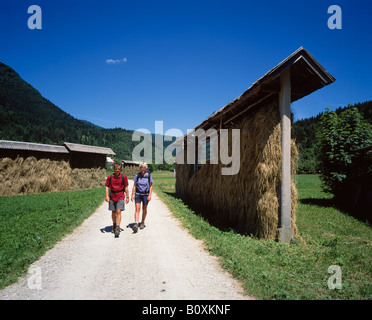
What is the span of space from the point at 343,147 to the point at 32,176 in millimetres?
20078

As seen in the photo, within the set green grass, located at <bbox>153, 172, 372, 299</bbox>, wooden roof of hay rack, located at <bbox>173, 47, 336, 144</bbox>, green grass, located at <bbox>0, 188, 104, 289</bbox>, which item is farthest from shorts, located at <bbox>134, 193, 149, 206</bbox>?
wooden roof of hay rack, located at <bbox>173, 47, 336, 144</bbox>

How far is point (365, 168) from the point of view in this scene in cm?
845

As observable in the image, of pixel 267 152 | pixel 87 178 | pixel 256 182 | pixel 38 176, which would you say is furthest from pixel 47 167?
pixel 267 152

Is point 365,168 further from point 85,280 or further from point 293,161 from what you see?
point 85,280

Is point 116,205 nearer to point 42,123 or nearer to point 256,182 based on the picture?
point 256,182

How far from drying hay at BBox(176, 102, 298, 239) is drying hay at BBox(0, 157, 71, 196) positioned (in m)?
14.7

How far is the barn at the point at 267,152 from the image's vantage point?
5012 millimetres

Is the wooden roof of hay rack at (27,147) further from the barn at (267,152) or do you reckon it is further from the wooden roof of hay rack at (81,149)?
the barn at (267,152)

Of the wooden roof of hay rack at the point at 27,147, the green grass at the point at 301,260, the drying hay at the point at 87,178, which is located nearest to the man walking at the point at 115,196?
the green grass at the point at 301,260

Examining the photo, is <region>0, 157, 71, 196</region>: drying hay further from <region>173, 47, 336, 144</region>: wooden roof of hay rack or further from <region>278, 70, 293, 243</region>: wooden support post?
<region>278, 70, 293, 243</region>: wooden support post

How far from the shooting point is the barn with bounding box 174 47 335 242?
501 centimetres

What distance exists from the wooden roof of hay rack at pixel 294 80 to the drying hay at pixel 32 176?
1597 centimetres
